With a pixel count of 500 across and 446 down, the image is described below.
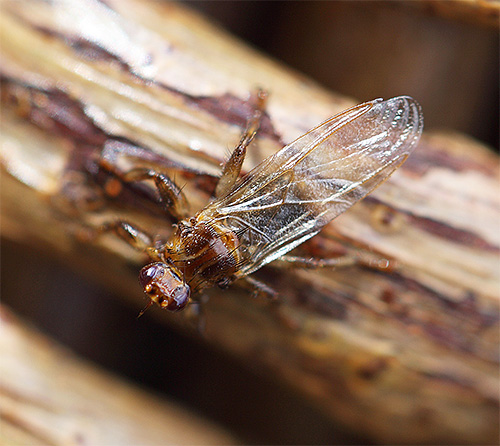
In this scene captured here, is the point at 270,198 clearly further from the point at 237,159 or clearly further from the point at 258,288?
the point at 258,288

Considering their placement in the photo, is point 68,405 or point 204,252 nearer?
point 204,252

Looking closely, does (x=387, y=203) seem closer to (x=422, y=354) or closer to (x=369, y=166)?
(x=369, y=166)

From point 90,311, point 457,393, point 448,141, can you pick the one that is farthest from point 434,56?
point 90,311

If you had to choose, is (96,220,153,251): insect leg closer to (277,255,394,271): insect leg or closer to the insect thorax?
the insect thorax

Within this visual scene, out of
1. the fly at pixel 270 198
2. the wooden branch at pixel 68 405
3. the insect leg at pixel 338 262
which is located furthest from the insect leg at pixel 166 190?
the wooden branch at pixel 68 405

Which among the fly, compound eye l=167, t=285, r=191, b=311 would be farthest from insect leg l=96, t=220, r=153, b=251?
compound eye l=167, t=285, r=191, b=311

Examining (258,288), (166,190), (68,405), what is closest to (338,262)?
(258,288)
